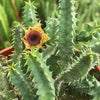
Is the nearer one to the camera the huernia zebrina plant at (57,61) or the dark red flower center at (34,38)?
the huernia zebrina plant at (57,61)

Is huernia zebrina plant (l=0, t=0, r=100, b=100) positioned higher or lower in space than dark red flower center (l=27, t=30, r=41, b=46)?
lower

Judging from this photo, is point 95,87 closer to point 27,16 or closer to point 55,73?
point 55,73

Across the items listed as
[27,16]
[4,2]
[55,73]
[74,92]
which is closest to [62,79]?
[55,73]

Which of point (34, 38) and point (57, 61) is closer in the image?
point (34, 38)

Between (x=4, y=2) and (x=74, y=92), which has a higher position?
(x=4, y=2)

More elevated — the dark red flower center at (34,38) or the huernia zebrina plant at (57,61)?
the dark red flower center at (34,38)

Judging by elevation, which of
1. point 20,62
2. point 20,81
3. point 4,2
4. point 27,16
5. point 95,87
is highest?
point 4,2
